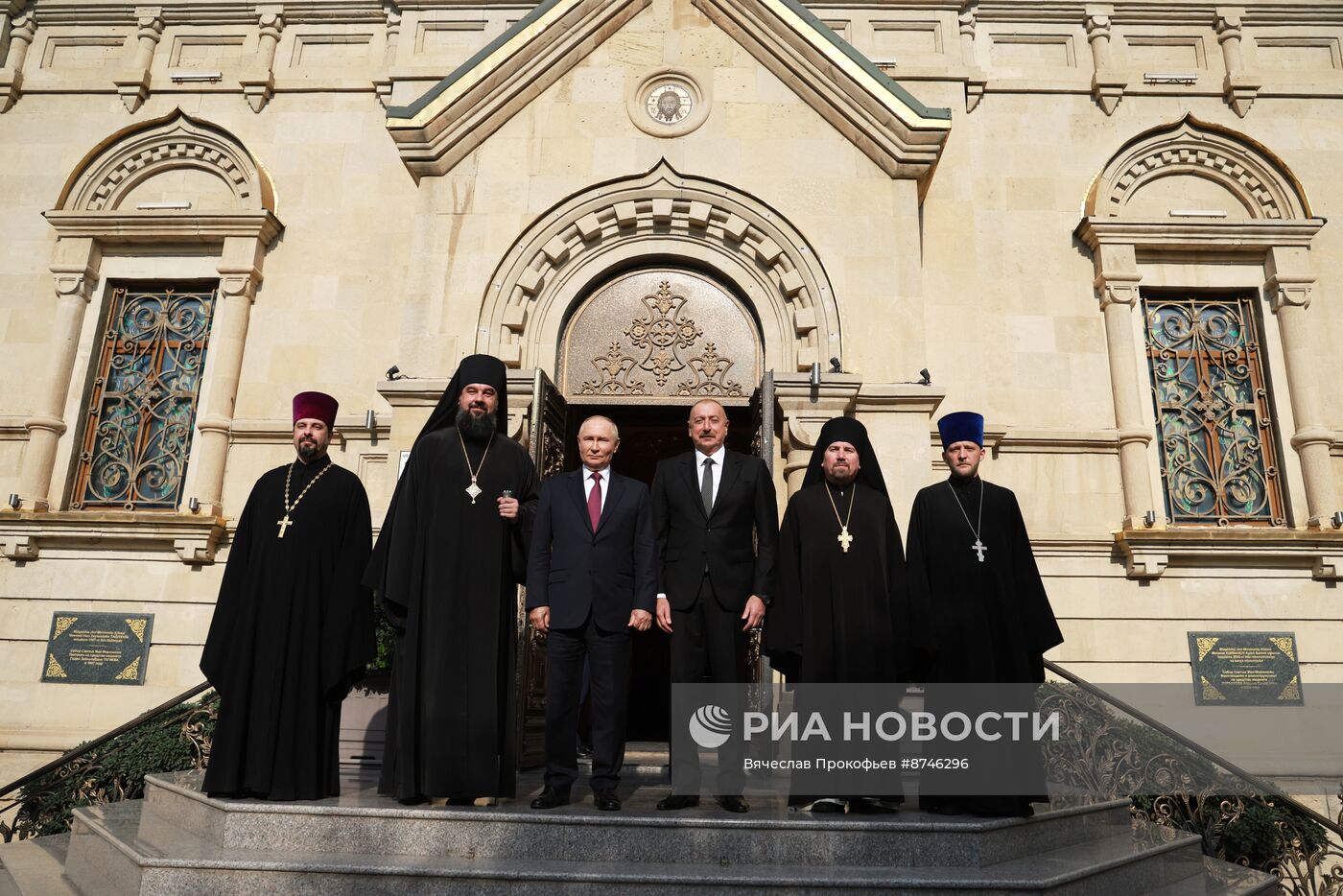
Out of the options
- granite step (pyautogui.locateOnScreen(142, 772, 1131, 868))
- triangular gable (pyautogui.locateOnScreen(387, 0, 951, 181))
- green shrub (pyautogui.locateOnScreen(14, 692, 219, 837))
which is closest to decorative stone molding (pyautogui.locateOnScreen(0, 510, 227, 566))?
green shrub (pyautogui.locateOnScreen(14, 692, 219, 837))

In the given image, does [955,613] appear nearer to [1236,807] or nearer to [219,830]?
[1236,807]

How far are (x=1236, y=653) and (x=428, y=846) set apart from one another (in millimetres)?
8524

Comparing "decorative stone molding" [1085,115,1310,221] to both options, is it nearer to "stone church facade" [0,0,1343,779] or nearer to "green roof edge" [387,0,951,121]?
"stone church facade" [0,0,1343,779]

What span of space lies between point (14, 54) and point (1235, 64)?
49.4 feet

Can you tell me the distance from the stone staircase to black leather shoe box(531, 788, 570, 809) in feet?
0.33

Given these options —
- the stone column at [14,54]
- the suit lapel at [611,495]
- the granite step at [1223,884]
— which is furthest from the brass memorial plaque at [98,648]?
the granite step at [1223,884]

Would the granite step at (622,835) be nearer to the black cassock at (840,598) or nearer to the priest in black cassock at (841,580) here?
the priest in black cassock at (841,580)

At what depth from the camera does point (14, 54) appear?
11297mm

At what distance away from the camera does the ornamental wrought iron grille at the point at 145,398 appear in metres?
10.2

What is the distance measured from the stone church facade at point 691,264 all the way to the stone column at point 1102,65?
48 millimetres

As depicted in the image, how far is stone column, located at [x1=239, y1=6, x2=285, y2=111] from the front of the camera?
1097 cm

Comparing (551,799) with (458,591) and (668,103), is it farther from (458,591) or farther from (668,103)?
(668,103)

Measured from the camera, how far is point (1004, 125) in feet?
35.0

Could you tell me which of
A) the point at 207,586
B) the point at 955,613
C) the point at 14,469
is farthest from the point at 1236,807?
the point at 14,469
